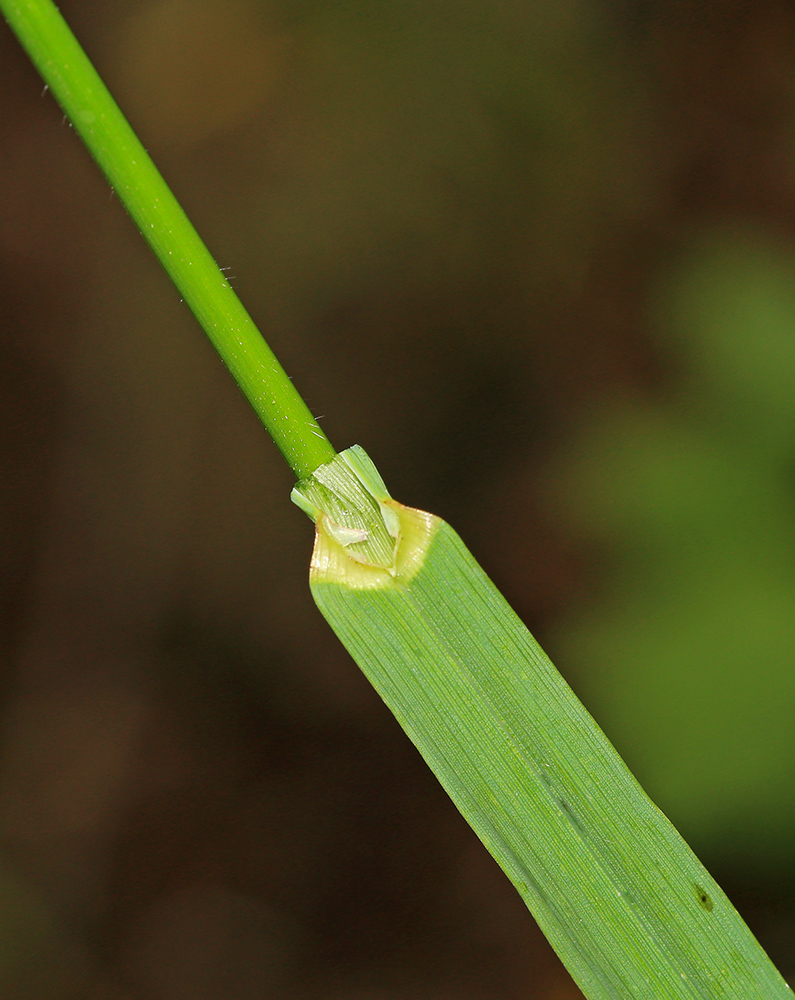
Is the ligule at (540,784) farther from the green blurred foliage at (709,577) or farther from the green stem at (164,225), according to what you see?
the green blurred foliage at (709,577)

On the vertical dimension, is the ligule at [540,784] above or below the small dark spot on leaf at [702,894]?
above

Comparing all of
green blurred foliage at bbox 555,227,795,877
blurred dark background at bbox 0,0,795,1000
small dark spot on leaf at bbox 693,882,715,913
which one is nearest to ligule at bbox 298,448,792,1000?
small dark spot on leaf at bbox 693,882,715,913

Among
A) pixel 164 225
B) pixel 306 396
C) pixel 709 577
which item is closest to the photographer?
pixel 164 225

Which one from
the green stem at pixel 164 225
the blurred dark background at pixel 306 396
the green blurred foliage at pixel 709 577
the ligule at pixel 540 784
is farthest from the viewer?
the blurred dark background at pixel 306 396

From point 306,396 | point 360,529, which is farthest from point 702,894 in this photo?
point 306,396

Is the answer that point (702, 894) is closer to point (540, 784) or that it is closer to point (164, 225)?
point (540, 784)

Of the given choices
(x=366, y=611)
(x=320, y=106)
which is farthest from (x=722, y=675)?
(x=320, y=106)

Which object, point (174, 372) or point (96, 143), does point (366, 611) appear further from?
point (174, 372)

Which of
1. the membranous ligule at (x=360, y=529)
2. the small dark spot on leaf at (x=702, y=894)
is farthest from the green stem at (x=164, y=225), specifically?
the small dark spot on leaf at (x=702, y=894)
